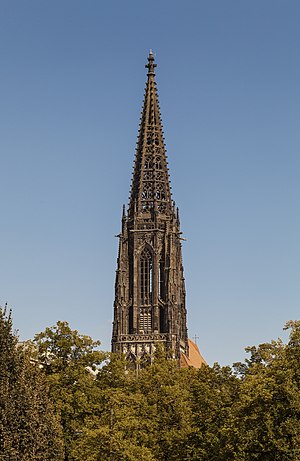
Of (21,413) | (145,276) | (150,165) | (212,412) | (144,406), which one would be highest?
(150,165)

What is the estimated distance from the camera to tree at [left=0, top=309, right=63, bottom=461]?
46469 millimetres

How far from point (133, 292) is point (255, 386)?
81.1 meters

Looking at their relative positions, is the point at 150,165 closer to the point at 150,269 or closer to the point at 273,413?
the point at 150,269

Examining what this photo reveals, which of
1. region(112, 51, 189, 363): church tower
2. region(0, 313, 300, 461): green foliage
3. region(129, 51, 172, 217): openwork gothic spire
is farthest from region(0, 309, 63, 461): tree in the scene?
region(129, 51, 172, 217): openwork gothic spire

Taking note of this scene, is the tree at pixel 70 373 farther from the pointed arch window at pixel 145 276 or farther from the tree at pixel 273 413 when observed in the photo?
the pointed arch window at pixel 145 276

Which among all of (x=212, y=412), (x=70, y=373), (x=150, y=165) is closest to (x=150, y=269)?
(x=150, y=165)

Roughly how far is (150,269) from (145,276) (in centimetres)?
121

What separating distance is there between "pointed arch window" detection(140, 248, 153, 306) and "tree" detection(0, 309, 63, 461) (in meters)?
83.7

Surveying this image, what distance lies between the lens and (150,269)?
136 meters

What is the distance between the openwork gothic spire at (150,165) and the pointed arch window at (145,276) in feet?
22.9

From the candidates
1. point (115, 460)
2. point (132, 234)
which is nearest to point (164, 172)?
point (132, 234)

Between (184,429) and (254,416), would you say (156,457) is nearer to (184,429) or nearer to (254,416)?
(184,429)

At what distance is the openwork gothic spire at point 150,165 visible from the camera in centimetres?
14325

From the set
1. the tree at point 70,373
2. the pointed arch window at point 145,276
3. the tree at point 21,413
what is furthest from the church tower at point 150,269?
the tree at point 21,413
